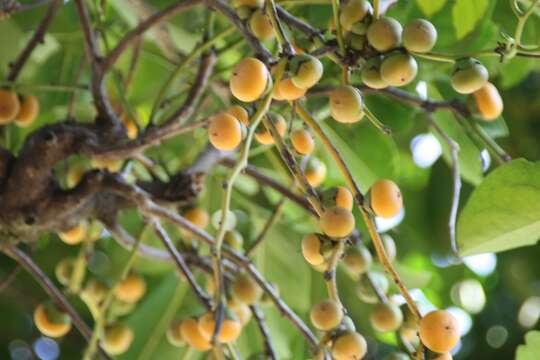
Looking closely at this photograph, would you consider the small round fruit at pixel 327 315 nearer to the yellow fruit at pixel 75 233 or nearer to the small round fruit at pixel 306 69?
Result: the small round fruit at pixel 306 69

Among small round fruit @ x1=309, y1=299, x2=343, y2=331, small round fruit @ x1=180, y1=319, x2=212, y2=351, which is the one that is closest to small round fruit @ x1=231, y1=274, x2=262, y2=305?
small round fruit @ x1=180, y1=319, x2=212, y2=351

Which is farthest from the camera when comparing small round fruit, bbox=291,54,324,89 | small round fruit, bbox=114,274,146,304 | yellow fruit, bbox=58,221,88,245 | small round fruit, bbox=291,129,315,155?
small round fruit, bbox=114,274,146,304

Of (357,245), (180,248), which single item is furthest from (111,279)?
(357,245)

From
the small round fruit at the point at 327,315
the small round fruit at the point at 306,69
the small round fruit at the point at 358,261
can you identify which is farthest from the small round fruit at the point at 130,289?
the small round fruit at the point at 306,69

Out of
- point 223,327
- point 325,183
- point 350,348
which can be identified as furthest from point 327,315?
point 325,183

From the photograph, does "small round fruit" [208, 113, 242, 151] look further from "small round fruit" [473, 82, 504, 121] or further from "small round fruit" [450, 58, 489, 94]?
"small round fruit" [473, 82, 504, 121]
